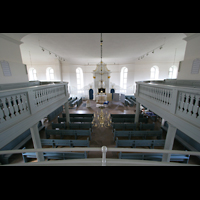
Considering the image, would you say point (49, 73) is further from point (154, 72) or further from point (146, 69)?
point (154, 72)

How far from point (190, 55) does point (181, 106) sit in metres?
Answer: 3.38

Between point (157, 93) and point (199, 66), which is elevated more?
point (199, 66)

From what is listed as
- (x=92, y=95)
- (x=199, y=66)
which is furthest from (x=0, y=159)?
(x=92, y=95)

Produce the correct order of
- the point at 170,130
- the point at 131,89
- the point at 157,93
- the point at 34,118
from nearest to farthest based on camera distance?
the point at 34,118 < the point at 170,130 < the point at 157,93 < the point at 131,89

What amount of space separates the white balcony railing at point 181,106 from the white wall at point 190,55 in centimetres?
202

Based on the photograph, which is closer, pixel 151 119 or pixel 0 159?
pixel 0 159

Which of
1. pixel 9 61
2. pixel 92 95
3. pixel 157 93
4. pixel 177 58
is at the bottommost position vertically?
pixel 92 95

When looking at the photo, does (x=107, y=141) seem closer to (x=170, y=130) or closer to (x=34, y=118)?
(x=170, y=130)

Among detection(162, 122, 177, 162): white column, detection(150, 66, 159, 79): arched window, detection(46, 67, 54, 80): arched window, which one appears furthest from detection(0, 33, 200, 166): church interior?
detection(150, 66, 159, 79): arched window

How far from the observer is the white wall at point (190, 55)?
13.7 ft

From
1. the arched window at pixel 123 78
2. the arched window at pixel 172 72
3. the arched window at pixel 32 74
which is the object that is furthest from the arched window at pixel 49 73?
the arched window at pixel 172 72

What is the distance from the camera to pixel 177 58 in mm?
12609

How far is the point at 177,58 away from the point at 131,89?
7191 mm

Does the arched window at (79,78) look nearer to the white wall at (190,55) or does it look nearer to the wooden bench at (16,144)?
the wooden bench at (16,144)
